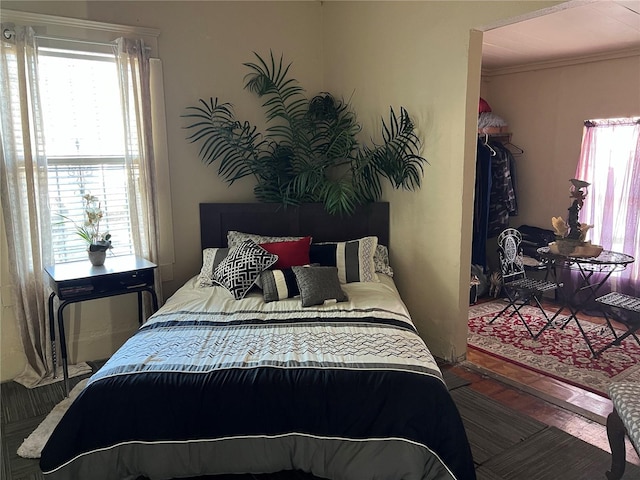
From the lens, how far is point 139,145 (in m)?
3.46

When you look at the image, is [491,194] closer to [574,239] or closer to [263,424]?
[574,239]

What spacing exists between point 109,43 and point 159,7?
492mm

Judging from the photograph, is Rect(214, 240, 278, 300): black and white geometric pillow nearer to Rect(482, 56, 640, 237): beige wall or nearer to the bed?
the bed

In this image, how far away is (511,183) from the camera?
5273 mm

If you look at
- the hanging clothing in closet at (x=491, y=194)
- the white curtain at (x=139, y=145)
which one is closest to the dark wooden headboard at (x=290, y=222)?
the white curtain at (x=139, y=145)

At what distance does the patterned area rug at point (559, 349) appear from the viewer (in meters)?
3.35

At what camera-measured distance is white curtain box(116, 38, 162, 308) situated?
338cm

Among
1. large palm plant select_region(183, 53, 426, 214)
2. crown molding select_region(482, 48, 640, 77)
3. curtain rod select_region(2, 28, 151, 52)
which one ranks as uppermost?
crown molding select_region(482, 48, 640, 77)

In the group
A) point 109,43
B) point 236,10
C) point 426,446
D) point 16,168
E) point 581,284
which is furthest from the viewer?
point 581,284

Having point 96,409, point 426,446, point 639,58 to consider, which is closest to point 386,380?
point 426,446

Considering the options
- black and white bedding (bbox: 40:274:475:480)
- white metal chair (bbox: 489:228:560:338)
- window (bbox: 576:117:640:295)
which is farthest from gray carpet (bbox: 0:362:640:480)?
window (bbox: 576:117:640:295)

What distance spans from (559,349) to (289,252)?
233cm

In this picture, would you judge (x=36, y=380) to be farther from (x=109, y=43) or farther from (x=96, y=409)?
(x=109, y=43)

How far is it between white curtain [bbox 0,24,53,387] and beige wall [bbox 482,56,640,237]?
15.4 feet
